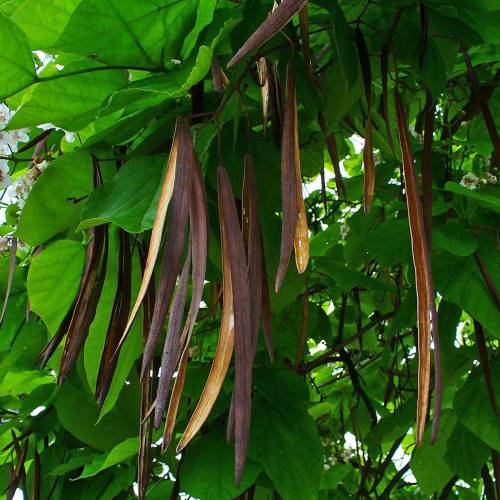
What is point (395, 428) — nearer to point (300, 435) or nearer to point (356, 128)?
point (300, 435)

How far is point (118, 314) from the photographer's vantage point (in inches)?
22.4

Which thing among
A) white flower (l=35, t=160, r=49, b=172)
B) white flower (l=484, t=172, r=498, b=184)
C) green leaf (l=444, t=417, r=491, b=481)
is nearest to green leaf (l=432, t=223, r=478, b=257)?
white flower (l=484, t=172, r=498, b=184)

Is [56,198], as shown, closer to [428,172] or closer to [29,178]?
[29,178]

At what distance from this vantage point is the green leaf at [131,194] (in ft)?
1.57

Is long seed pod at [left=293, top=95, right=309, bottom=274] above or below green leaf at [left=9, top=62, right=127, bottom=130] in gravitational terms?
below

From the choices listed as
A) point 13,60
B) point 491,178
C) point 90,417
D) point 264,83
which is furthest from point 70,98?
point 491,178

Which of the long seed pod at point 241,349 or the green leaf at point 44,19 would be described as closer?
the long seed pod at point 241,349

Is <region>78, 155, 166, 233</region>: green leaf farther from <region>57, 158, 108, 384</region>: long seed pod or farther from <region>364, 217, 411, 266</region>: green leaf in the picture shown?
<region>364, 217, 411, 266</region>: green leaf

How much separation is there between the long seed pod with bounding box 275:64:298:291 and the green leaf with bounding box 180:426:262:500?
35 centimetres

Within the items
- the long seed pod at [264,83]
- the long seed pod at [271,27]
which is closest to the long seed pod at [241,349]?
the long seed pod at [271,27]

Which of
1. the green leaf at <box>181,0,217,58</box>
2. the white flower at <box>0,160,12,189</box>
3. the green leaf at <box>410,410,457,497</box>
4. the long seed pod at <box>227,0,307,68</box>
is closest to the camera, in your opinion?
the long seed pod at <box>227,0,307,68</box>

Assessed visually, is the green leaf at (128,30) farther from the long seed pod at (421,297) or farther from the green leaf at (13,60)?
the long seed pod at (421,297)

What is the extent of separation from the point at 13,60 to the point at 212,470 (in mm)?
431

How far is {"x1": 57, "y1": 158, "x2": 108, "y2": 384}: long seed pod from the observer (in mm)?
555
